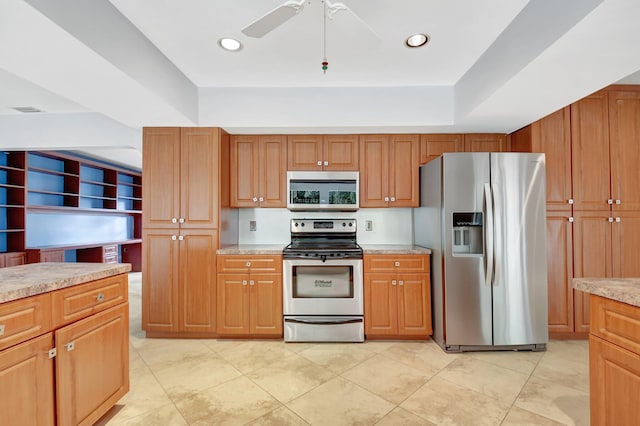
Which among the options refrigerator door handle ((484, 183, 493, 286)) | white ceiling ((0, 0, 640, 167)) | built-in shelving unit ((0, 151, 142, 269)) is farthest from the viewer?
built-in shelving unit ((0, 151, 142, 269))

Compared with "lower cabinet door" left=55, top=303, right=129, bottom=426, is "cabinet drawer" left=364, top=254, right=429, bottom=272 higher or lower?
higher

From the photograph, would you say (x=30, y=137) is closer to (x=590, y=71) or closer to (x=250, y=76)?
(x=250, y=76)

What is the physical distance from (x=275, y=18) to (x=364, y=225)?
99.0 inches

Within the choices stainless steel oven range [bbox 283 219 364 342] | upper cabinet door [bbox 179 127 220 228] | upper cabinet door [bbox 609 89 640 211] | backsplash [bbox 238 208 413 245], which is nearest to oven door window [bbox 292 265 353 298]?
stainless steel oven range [bbox 283 219 364 342]

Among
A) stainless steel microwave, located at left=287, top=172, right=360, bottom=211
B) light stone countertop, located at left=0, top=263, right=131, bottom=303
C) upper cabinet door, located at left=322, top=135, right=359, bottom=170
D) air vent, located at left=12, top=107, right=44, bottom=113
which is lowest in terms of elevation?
light stone countertop, located at left=0, top=263, right=131, bottom=303

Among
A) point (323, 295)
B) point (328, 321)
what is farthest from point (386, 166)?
point (328, 321)

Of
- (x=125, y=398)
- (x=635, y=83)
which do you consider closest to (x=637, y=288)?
(x=635, y=83)

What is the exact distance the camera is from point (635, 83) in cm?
282

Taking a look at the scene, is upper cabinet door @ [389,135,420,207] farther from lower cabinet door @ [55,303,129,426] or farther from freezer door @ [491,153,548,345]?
lower cabinet door @ [55,303,129,426]

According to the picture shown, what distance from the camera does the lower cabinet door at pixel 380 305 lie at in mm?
2859

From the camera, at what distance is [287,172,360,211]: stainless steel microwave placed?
3.18m

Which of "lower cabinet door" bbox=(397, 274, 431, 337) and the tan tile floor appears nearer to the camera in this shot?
the tan tile floor

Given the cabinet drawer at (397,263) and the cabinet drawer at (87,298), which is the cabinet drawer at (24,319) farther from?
the cabinet drawer at (397,263)

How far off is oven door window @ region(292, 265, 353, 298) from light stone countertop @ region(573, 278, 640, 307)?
1.81 meters
